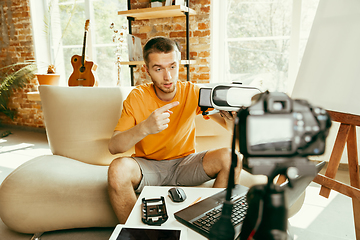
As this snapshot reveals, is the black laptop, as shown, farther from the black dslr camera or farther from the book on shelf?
the book on shelf

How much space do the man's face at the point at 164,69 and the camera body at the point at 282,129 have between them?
3.32 ft

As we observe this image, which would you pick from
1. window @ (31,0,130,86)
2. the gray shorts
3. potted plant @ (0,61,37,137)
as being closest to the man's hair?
the gray shorts

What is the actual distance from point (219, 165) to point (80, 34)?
327 cm

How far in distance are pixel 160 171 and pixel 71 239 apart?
2.02 feet

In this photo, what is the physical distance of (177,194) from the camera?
862mm

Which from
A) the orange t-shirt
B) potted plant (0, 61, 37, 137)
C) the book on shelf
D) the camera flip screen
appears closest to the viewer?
the camera flip screen

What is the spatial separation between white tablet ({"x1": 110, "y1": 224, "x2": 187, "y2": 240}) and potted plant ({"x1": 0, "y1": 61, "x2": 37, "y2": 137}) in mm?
3636

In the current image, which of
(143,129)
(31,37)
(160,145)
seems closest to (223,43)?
(160,145)

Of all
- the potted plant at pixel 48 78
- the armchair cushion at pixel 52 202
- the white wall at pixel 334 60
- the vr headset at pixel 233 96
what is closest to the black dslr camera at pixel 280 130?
the vr headset at pixel 233 96

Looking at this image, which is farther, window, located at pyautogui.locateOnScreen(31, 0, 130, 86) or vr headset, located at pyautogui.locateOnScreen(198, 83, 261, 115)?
window, located at pyautogui.locateOnScreen(31, 0, 130, 86)

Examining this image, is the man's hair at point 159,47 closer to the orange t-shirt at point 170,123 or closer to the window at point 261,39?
the orange t-shirt at point 170,123

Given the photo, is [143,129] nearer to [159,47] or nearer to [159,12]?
[159,47]

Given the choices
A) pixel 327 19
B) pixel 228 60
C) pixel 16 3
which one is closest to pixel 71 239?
pixel 327 19

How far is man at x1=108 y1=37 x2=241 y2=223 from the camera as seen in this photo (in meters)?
1.11
